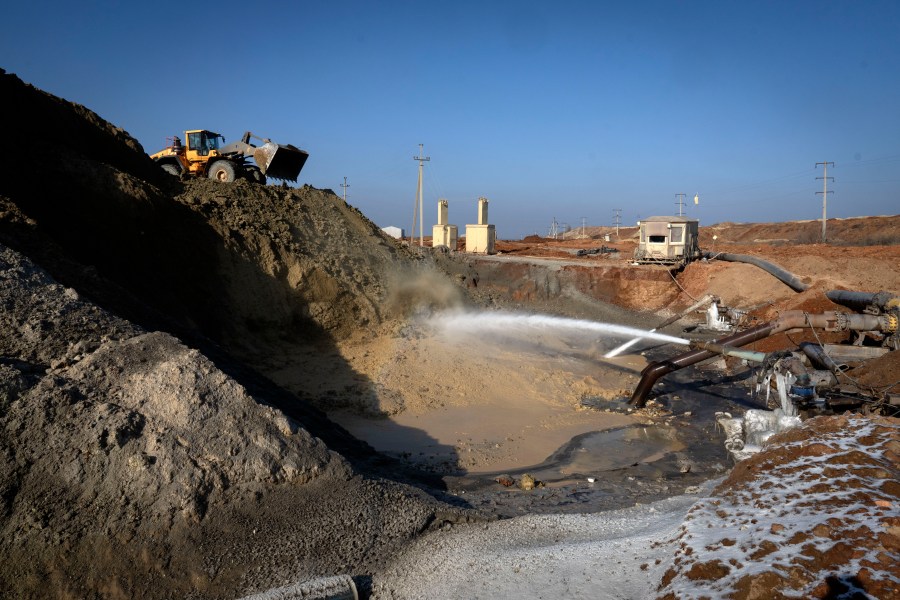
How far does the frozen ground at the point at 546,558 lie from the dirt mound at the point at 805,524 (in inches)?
13.5

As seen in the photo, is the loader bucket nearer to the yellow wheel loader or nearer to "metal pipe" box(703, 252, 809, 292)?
the yellow wheel loader

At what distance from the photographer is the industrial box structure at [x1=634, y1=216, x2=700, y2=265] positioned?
28359 mm

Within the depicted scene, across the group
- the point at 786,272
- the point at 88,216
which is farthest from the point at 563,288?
the point at 88,216

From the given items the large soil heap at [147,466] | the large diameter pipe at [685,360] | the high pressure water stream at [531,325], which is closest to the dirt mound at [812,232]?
the high pressure water stream at [531,325]

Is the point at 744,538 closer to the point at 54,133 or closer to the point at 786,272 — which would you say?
the point at 54,133

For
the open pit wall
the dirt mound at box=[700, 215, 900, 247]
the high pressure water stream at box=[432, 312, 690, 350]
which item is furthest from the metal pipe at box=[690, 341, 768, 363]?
the dirt mound at box=[700, 215, 900, 247]

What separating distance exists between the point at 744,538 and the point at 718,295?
74.4ft

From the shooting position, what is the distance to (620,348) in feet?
68.3

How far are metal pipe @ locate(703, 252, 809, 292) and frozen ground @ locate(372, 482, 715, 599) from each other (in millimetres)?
19772

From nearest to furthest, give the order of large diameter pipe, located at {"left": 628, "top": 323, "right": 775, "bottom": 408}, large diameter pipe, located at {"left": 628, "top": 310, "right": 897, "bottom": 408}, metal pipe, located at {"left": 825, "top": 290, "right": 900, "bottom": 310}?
large diameter pipe, located at {"left": 628, "top": 310, "right": 897, "bottom": 408}, large diameter pipe, located at {"left": 628, "top": 323, "right": 775, "bottom": 408}, metal pipe, located at {"left": 825, "top": 290, "right": 900, "bottom": 310}

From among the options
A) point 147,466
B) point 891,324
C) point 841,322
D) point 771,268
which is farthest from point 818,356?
point 771,268

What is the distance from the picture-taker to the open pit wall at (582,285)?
26.4 meters

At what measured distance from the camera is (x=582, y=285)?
27.4m

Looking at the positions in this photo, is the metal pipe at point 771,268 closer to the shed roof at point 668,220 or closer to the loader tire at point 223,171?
the shed roof at point 668,220
